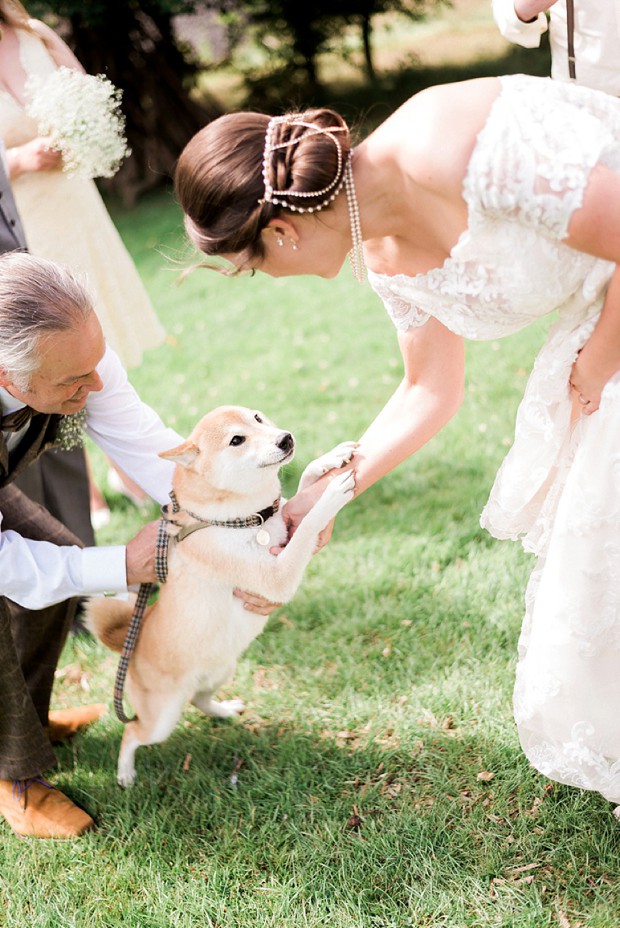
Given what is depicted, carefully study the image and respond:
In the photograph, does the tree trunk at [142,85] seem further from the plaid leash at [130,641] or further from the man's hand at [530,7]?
the plaid leash at [130,641]

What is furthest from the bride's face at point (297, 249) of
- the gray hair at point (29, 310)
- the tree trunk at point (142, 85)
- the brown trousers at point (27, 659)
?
the tree trunk at point (142, 85)

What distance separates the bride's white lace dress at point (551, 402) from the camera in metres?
1.78

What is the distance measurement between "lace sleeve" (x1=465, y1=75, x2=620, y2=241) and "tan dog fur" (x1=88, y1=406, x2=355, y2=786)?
3.14ft

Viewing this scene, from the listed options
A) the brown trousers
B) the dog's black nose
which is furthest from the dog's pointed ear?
the brown trousers

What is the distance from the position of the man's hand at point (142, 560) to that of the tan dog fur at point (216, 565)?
0.08m

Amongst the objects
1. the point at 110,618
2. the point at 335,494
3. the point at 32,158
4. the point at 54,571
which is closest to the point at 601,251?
the point at 335,494

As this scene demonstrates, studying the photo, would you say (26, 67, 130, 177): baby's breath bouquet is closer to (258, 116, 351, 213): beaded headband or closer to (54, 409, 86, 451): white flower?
(54, 409, 86, 451): white flower

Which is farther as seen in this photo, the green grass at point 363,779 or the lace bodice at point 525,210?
the green grass at point 363,779

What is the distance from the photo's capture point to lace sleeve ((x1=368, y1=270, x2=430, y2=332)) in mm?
2271

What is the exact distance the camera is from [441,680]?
3.04 m

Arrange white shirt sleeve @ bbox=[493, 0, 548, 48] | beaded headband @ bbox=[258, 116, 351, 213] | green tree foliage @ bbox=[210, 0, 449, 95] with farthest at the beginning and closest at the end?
1. green tree foliage @ bbox=[210, 0, 449, 95]
2. white shirt sleeve @ bbox=[493, 0, 548, 48]
3. beaded headband @ bbox=[258, 116, 351, 213]

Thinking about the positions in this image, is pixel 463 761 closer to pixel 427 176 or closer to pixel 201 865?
pixel 201 865

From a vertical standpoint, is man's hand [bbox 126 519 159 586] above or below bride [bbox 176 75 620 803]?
below

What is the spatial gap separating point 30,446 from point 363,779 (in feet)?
4.67
